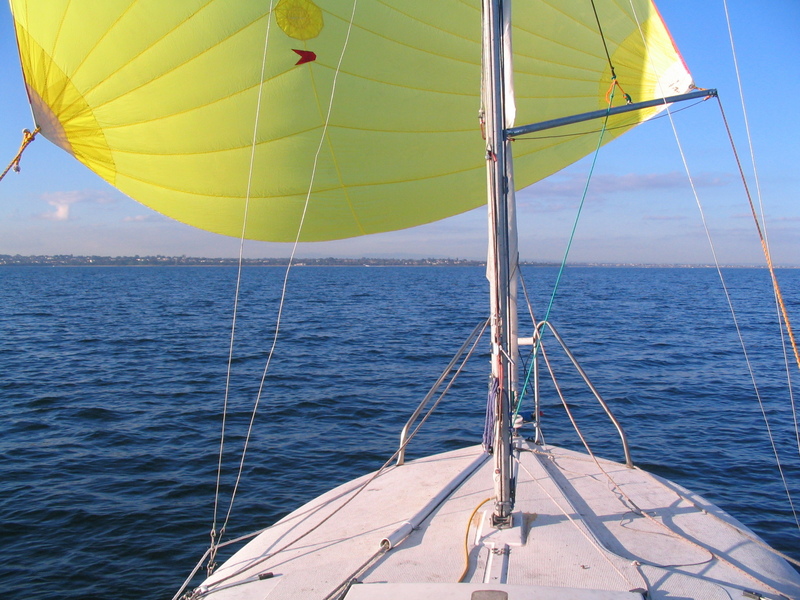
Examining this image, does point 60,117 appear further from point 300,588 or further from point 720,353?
point 720,353

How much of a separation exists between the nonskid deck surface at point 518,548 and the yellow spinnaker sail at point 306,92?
2.87 m

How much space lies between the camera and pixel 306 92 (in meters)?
6.05

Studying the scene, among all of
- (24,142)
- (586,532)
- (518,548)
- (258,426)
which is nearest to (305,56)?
(24,142)

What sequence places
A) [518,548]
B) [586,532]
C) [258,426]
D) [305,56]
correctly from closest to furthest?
[518,548] → [586,532] → [305,56] → [258,426]

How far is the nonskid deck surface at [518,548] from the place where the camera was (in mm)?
3826

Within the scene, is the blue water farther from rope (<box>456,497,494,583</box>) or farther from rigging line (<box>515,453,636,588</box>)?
rigging line (<box>515,453,636,588</box>)

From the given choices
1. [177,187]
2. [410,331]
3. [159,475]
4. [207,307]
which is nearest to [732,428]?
[159,475]

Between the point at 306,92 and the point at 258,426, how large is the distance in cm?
778

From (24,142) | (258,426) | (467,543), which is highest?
(24,142)

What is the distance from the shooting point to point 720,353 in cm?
2098

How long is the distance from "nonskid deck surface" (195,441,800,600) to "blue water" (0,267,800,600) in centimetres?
273

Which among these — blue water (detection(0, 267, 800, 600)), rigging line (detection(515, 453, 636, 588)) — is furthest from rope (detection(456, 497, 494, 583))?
blue water (detection(0, 267, 800, 600))

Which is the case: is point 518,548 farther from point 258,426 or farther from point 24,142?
point 258,426

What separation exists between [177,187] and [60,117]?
1128mm
